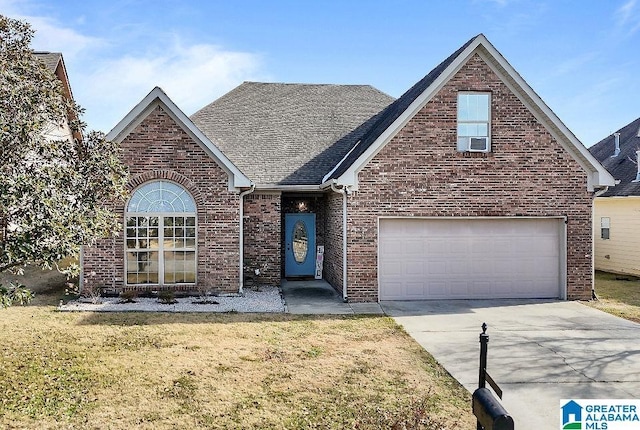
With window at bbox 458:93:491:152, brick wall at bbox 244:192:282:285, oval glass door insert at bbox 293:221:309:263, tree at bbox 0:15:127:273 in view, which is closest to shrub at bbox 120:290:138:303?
brick wall at bbox 244:192:282:285

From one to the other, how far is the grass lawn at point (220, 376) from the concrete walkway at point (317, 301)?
3.70ft

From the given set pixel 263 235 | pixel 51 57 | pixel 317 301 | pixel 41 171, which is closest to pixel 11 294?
pixel 41 171

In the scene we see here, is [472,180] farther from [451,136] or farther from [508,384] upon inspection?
[508,384]

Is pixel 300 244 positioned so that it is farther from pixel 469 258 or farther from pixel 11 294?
pixel 11 294

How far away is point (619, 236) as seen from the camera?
19.6 metres

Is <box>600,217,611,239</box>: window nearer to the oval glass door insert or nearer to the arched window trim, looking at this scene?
the oval glass door insert

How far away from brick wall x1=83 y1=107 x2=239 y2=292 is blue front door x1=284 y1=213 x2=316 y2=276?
11.5 feet

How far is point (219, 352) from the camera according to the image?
8.35m

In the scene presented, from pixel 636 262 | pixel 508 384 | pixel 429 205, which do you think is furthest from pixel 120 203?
pixel 636 262

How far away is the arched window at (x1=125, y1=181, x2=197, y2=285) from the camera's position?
523 inches

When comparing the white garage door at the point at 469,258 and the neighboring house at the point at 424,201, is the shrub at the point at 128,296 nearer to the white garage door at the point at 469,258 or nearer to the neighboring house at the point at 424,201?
the neighboring house at the point at 424,201

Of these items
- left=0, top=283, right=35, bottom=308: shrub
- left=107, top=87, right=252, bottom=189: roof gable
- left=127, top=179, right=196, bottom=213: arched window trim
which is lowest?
left=0, top=283, right=35, bottom=308: shrub

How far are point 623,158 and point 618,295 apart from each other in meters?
10.5

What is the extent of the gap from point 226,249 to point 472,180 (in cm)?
720
